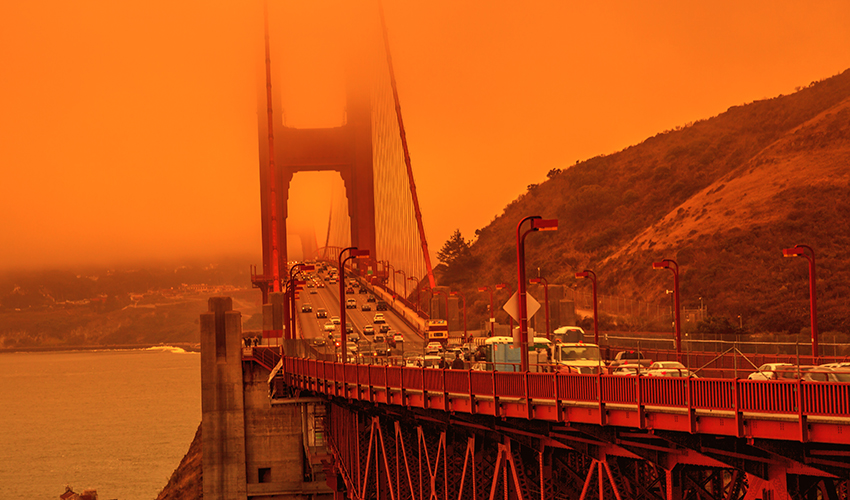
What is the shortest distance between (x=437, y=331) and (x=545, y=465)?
161ft

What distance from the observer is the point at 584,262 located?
437 ft

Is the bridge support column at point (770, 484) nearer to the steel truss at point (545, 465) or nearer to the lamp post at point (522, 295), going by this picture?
the steel truss at point (545, 465)

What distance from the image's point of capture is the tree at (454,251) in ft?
485

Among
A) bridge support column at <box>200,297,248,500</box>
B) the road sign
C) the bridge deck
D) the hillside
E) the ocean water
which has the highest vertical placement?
the hillside

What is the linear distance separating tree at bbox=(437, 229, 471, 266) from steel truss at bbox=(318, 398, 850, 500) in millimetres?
108932

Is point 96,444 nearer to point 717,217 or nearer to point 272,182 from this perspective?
point 272,182

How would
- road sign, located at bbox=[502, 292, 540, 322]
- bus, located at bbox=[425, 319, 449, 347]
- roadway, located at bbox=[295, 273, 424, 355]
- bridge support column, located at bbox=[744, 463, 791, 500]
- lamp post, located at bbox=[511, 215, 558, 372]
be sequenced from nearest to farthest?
bridge support column, located at bbox=[744, 463, 791, 500] → lamp post, located at bbox=[511, 215, 558, 372] → road sign, located at bbox=[502, 292, 540, 322] → bus, located at bbox=[425, 319, 449, 347] → roadway, located at bbox=[295, 273, 424, 355]

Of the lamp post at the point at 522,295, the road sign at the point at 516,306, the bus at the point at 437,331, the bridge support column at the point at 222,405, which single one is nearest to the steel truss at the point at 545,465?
the lamp post at the point at 522,295

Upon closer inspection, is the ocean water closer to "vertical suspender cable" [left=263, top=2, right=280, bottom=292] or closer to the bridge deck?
"vertical suspender cable" [left=263, top=2, right=280, bottom=292]

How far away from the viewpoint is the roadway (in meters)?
84.0

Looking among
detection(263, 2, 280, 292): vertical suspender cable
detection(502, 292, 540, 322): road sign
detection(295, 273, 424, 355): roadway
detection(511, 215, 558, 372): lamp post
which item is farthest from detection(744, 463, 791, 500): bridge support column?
detection(263, 2, 280, 292): vertical suspender cable

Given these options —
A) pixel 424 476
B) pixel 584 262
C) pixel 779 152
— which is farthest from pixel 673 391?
pixel 584 262

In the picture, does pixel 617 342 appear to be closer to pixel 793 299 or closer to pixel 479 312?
pixel 793 299

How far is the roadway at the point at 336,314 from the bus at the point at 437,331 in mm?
1899
